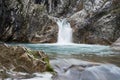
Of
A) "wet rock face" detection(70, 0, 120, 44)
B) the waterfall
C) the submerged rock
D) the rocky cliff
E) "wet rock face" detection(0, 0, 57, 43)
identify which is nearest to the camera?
the submerged rock

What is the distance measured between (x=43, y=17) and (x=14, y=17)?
509cm

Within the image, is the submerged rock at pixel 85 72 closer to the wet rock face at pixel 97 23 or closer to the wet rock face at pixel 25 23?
the wet rock face at pixel 25 23

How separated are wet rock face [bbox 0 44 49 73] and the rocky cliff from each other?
27.2 meters

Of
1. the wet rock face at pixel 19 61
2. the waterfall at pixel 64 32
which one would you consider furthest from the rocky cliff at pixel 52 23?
the wet rock face at pixel 19 61

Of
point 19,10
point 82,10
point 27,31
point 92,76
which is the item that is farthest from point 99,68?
point 82,10

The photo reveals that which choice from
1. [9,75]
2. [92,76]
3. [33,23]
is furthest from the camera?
[33,23]

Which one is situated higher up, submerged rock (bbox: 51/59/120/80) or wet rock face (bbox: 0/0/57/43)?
wet rock face (bbox: 0/0/57/43)

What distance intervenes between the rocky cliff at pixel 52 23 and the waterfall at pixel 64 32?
0.66 metres

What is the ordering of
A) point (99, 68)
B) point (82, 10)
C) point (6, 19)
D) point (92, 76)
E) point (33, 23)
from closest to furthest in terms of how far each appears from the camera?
point (92, 76) < point (99, 68) < point (6, 19) < point (33, 23) < point (82, 10)

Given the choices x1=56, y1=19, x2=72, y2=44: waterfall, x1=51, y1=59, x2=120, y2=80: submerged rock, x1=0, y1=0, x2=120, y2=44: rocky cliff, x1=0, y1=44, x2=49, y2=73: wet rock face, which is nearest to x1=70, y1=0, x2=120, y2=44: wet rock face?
x1=0, y1=0, x2=120, y2=44: rocky cliff

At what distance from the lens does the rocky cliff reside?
41.6 metres

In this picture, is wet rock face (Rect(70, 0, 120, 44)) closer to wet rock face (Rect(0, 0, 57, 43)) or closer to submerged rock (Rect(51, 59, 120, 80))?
wet rock face (Rect(0, 0, 57, 43))

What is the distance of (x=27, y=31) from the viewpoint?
1759 inches

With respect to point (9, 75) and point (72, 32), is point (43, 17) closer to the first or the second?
point (72, 32)
